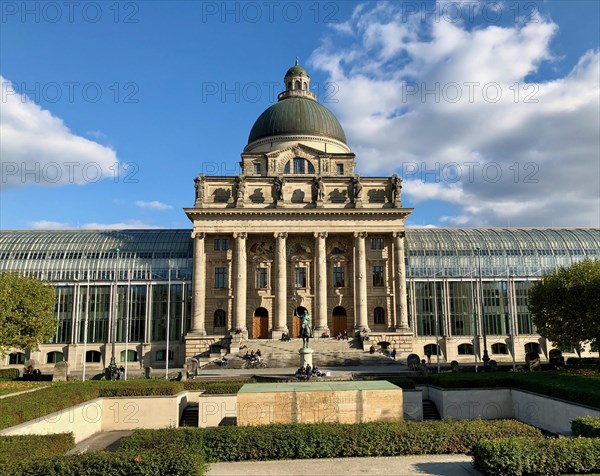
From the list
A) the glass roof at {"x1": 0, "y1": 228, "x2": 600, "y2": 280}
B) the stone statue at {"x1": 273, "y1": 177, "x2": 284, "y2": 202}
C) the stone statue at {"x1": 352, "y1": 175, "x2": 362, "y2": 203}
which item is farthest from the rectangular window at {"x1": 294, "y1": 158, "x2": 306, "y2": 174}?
Result: the glass roof at {"x1": 0, "y1": 228, "x2": 600, "y2": 280}

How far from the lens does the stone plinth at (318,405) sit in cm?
2380

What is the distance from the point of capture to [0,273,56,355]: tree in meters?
44.3

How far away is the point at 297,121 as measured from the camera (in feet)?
247

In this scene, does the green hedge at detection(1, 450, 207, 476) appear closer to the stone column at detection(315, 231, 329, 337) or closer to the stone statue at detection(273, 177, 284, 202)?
the stone column at detection(315, 231, 329, 337)

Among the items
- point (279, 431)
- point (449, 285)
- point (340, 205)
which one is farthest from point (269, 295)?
point (279, 431)

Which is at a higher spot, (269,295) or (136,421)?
(269,295)

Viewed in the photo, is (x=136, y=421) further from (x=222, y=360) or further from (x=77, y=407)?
(x=222, y=360)

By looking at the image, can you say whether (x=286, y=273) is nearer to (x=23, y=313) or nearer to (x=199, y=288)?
(x=199, y=288)

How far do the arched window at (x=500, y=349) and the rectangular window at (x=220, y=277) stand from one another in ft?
122

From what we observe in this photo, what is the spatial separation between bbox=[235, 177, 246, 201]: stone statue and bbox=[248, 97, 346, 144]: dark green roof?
12387mm

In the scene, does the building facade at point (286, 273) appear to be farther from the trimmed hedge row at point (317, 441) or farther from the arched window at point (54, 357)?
the trimmed hedge row at point (317, 441)

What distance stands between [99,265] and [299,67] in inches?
1744

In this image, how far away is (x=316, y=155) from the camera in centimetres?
7200

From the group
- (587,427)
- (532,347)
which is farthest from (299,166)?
(587,427)
